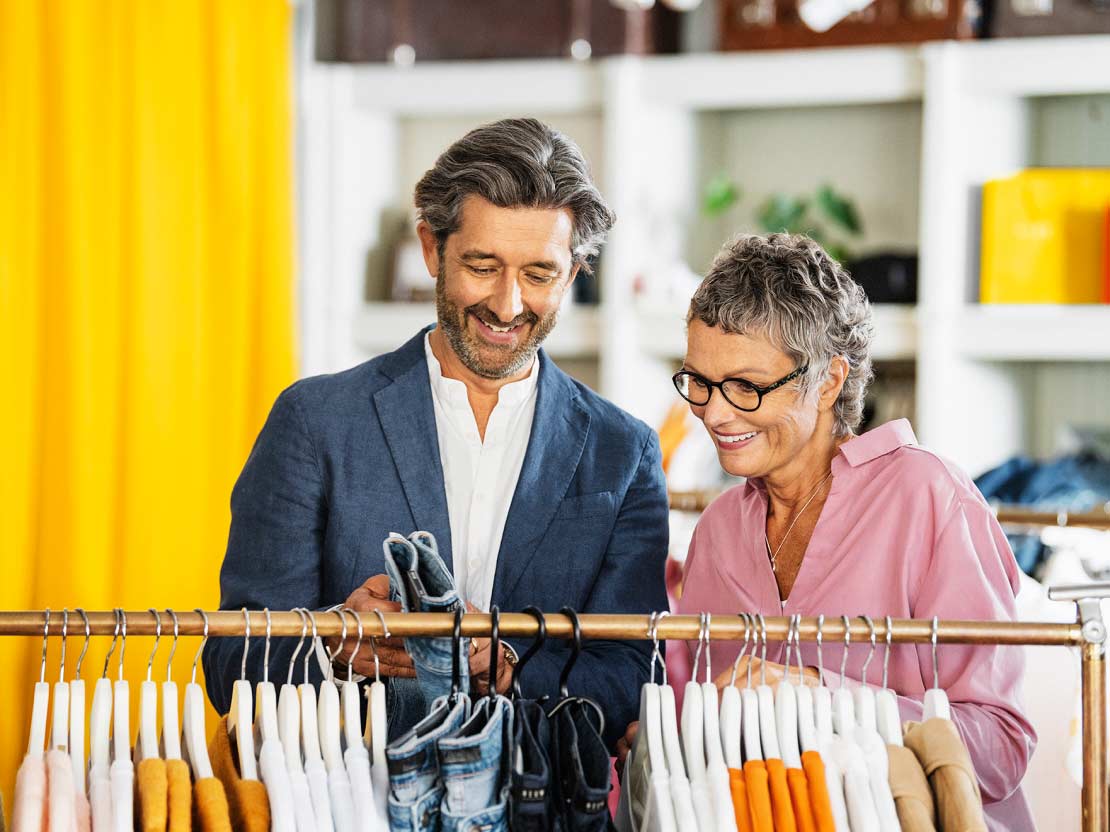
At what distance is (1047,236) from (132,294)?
2.17 metres

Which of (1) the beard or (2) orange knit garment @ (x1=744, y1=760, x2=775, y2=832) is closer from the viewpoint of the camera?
(2) orange knit garment @ (x1=744, y1=760, x2=775, y2=832)

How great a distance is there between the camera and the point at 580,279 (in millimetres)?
3842

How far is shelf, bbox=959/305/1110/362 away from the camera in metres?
3.30

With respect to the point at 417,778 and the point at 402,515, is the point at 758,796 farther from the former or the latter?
the point at 402,515

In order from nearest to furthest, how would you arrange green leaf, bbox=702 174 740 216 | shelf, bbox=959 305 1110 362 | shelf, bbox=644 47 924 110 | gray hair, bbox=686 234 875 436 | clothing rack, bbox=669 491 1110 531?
1. gray hair, bbox=686 234 875 436
2. clothing rack, bbox=669 491 1110 531
3. shelf, bbox=959 305 1110 362
4. shelf, bbox=644 47 924 110
5. green leaf, bbox=702 174 740 216

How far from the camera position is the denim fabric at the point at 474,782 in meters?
1.33

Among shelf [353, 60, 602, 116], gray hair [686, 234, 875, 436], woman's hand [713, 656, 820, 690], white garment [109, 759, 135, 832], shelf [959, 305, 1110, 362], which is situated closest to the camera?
white garment [109, 759, 135, 832]

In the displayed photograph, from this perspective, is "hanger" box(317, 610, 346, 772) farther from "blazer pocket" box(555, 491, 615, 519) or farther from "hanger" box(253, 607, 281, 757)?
"blazer pocket" box(555, 491, 615, 519)

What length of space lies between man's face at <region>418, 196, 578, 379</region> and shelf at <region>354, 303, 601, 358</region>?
194cm

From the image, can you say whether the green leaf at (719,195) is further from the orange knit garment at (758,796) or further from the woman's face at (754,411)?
the orange knit garment at (758,796)

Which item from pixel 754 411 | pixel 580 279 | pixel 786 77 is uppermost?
pixel 786 77

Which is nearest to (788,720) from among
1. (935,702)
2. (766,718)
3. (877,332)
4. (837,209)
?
(766,718)

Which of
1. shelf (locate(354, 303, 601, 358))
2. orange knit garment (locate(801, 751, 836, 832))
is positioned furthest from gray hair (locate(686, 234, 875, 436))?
shelf (locate(354, 303, 601, 358))

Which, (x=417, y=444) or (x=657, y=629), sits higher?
(x=417, y=444)
